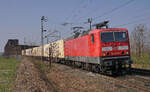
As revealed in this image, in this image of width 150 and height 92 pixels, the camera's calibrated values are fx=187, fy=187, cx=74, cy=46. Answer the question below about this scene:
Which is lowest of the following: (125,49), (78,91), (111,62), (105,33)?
(78,91)

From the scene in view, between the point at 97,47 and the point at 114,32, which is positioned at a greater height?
the point at 114,32

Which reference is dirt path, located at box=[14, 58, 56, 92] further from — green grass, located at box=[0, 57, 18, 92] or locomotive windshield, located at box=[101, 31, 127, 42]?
locomotive windshield, located at box=[101, 31, 127, 42]

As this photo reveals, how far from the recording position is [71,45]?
21266 mm

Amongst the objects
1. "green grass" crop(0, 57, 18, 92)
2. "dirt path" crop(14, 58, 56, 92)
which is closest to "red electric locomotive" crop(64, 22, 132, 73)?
"dirt path" crop(14, 58, 56, 92)

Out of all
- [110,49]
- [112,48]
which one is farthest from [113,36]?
[110,49]

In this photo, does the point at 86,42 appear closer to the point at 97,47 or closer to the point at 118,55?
the point at 97,47

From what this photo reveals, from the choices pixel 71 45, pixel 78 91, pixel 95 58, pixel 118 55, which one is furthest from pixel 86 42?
pixel 78 91

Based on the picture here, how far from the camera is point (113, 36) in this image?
13.6 metres

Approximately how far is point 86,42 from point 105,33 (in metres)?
2.70

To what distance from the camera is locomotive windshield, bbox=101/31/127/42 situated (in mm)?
13445

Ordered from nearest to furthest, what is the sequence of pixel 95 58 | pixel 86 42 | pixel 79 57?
pixel 95 58, pixel 86 42, pixel 79 57

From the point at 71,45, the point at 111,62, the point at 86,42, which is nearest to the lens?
the point at 111,62

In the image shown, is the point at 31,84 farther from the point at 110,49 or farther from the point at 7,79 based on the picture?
the point at 110,49

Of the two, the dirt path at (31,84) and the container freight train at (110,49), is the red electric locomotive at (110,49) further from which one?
the dirt path at (31,84)
